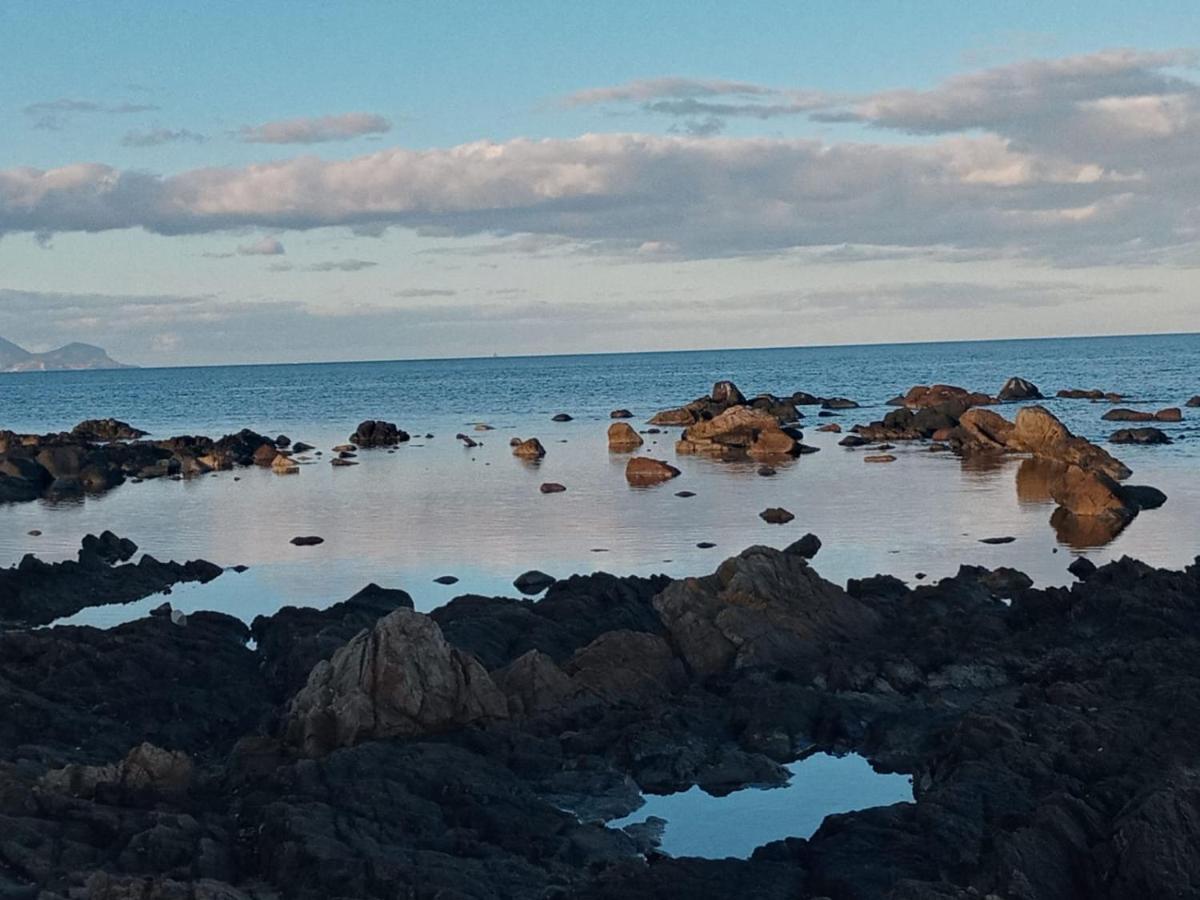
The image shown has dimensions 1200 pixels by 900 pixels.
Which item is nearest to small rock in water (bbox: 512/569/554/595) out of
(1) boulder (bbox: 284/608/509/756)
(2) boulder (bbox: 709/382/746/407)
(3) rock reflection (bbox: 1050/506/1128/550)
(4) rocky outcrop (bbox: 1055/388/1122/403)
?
(1) boulder (bbox: 284/608/509/756)

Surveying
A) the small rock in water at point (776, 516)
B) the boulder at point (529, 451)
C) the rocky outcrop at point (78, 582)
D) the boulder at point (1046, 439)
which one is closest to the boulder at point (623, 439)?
the boulder at point (529, 451)

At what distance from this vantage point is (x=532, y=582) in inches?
1622

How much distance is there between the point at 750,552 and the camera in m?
32.7

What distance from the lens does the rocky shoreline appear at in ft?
57.3

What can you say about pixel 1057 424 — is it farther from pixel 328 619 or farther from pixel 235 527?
pixel 328 619

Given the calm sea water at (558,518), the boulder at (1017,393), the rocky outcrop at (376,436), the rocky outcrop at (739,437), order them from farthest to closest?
1. the boulder at (1017,393)
2. the rocky outcrop at (376,436)
3. the rocky outcrop at (739,437)
4. the calm sea water at (558,518)

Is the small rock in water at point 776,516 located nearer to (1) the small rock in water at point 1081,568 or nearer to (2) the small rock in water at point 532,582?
(1) the small rock in water at point 1081,568

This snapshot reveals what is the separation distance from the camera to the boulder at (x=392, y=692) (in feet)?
78.9

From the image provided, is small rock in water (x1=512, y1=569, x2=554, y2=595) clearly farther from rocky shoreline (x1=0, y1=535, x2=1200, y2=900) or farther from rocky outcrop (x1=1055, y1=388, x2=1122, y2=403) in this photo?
rocky outcrop (x1=1055, y1=388, x2=1122, y2=403)

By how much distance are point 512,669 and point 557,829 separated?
7.02m

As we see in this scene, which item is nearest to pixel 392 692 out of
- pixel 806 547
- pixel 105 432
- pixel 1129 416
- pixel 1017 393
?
pixel 806 547

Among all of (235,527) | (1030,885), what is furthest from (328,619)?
(235,527)

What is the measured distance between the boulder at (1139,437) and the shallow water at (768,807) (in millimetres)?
64258

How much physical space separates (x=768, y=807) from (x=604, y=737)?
3331 mm
